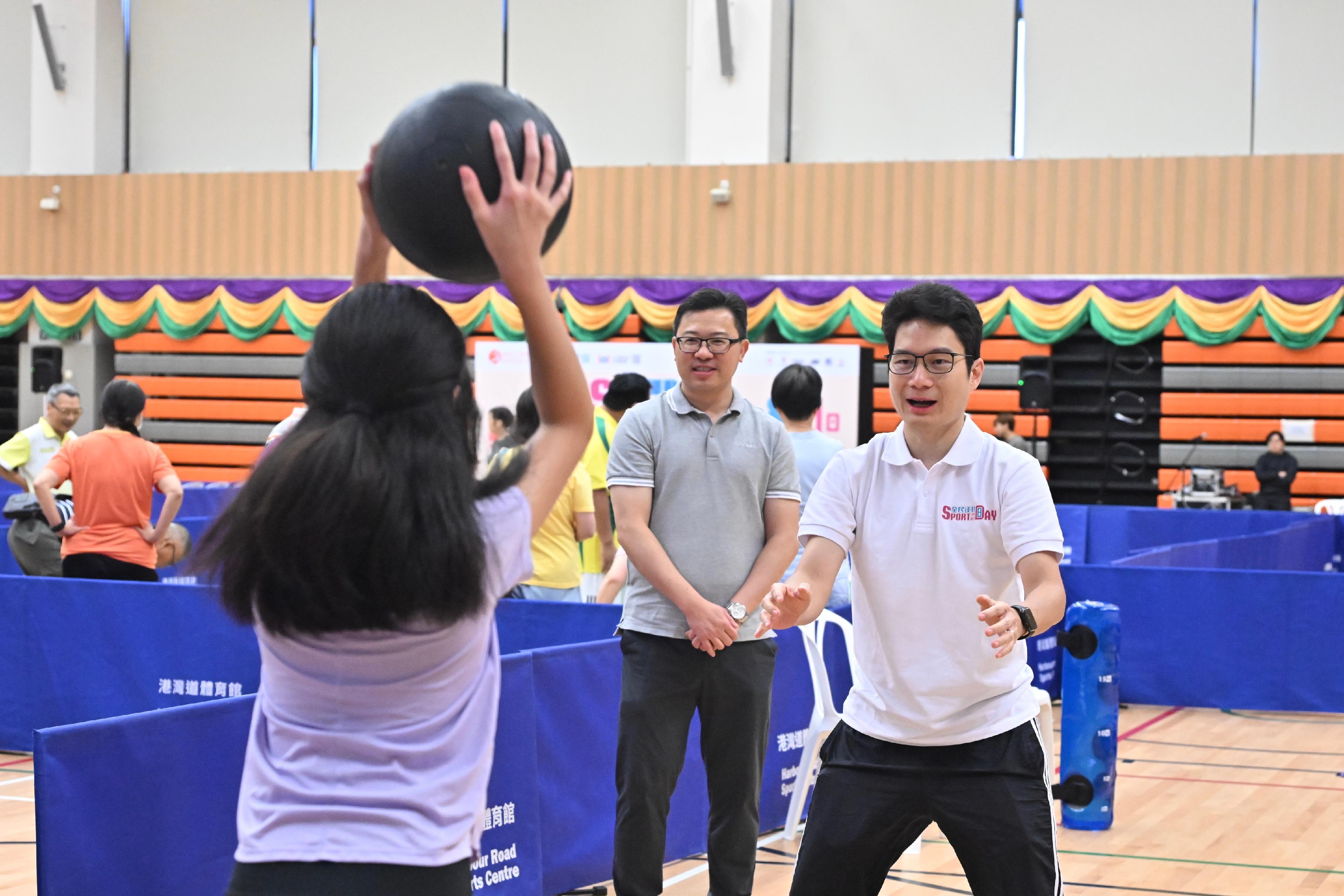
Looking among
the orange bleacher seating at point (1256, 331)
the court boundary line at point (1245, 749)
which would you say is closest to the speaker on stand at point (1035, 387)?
the orange bleacher seating at point (1256, 331)

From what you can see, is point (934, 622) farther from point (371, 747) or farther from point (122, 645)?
point (122, 645)

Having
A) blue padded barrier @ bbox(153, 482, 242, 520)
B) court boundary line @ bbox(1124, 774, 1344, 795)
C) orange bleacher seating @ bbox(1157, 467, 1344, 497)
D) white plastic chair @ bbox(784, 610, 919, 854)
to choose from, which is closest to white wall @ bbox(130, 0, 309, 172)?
blue padded barrier @ bbox(153, 482, 242, 520)

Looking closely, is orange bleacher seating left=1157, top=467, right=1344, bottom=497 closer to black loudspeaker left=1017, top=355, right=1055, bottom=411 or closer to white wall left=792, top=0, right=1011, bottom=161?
black loudspeaker left=1017, top=355, right=1055, bottom=411

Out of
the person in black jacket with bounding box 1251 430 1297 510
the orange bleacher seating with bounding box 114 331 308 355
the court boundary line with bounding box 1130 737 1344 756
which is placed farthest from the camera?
the orange bleacher seating with bounding box 114 331 308 355

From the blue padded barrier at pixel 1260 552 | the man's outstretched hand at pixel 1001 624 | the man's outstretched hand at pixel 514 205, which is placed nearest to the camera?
the man's outstretched hand at pixel 514 205

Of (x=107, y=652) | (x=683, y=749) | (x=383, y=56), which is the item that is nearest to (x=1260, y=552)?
(x=107, y=652)

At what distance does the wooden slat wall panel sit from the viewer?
51.5 ft

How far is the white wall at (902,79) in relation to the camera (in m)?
17.1

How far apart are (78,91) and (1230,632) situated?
53.9ft

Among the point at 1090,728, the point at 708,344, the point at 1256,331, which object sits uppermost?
the point at 1256,331

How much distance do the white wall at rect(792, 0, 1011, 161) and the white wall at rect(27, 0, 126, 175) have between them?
906 centimetres

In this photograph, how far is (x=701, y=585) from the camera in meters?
3.91

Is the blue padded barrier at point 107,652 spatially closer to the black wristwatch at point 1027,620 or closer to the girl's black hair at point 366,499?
the black wristwatch at point 1027,620

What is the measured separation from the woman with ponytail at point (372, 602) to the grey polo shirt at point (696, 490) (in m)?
2.26
